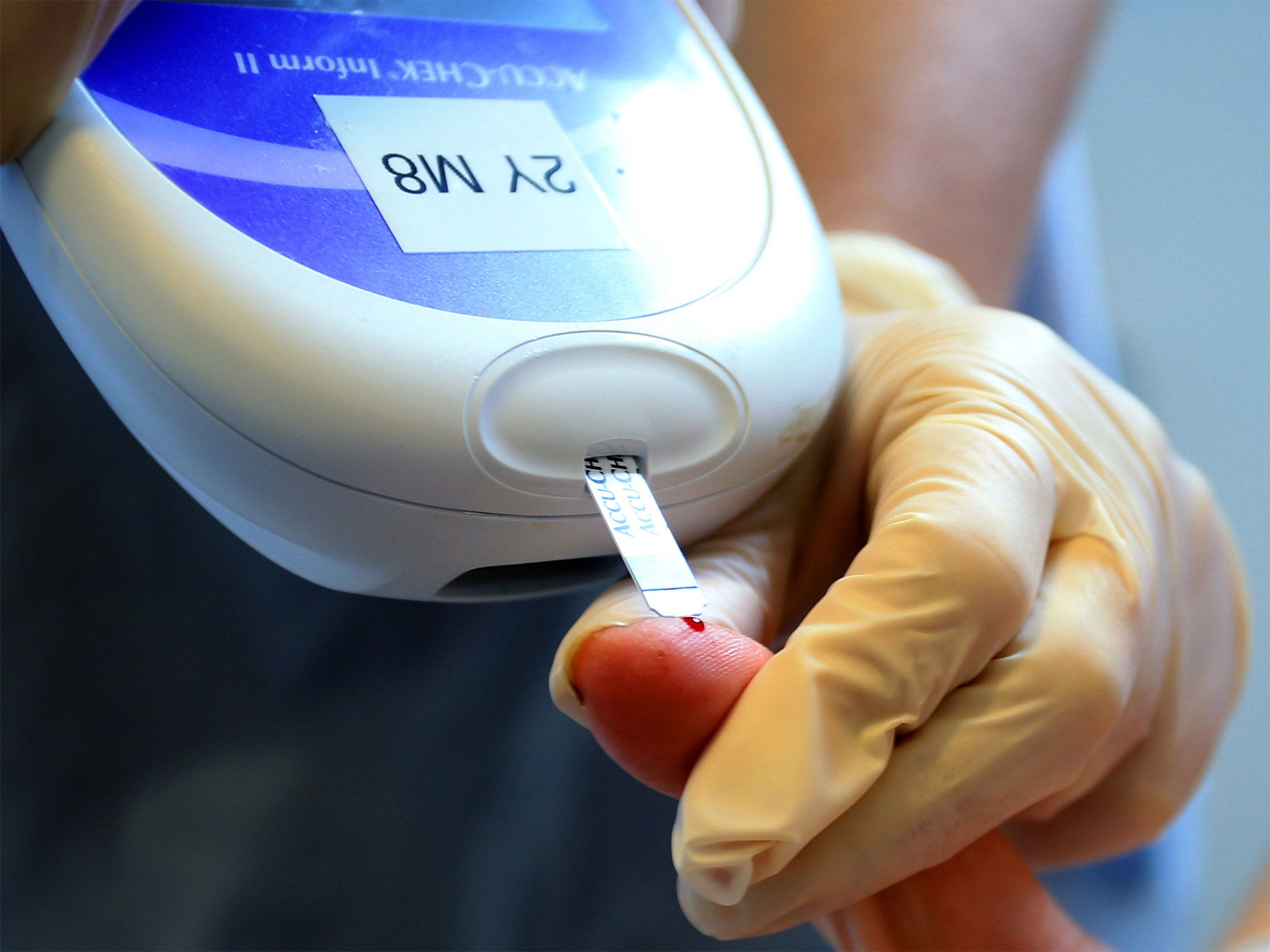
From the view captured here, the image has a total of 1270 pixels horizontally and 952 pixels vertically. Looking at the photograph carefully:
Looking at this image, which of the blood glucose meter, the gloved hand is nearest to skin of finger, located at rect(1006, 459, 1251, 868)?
the gloved hand

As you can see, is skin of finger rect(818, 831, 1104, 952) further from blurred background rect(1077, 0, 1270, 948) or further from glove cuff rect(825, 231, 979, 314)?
blurred background rect(1077, 0, 1270, 948)

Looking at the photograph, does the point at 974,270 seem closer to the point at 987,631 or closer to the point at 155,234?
the point at 987,631

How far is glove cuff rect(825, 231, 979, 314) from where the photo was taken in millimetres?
727

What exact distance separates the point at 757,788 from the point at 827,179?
2.26 ft

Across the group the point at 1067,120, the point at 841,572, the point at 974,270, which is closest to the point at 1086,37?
the point at 1067,120

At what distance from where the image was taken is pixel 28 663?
1.65ft

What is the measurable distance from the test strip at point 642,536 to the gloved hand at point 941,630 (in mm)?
13

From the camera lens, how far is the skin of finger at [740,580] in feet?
1.33

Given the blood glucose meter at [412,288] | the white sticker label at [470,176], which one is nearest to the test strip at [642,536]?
the blood glucose meter at [412,288]

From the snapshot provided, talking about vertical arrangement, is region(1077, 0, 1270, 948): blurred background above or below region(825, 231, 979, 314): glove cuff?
below

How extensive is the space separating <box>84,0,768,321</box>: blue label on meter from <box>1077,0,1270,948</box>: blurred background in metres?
0.89

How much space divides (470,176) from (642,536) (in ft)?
0.62

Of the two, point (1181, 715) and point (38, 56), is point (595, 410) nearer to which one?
point (38, 56)

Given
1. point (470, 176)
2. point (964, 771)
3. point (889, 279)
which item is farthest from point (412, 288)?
point (889, 279)
